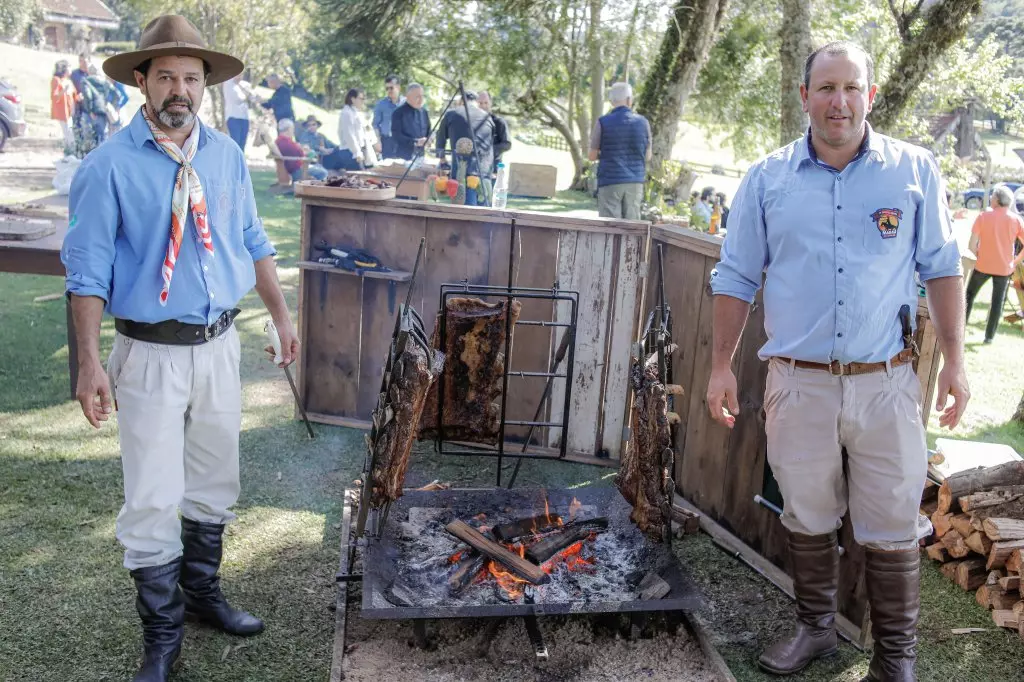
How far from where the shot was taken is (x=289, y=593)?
167 inches

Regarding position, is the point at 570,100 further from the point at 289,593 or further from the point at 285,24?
the point at 289,593

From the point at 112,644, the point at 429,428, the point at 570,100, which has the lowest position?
the point at 112,644

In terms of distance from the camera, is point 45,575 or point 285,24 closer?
point 45,575

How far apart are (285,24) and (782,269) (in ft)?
96.3

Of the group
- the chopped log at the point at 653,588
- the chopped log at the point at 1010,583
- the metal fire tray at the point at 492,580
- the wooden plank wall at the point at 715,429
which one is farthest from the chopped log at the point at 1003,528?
the chopped log at the point at 653,588

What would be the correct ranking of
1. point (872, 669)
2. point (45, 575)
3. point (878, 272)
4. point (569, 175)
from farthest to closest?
point (569, 175) < point (45, 575) < point (872, 669) < point (878, 272)

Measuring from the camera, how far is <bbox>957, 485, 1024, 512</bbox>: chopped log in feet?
15.6

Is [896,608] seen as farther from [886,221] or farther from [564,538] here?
[886,221]

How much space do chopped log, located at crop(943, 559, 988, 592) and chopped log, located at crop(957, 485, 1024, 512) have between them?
280mm

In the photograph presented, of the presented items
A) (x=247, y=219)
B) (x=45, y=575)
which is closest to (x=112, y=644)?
(x=45, y=575)

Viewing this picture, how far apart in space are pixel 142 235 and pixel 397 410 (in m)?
1.19

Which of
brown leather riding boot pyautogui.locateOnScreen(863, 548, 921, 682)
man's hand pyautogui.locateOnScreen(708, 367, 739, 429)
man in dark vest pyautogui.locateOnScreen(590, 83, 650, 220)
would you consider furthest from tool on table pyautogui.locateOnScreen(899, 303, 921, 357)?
Result: man in dark vest pyautogui.locateOnScreen(590, 83, 650, 220)

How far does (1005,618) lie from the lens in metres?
4.23

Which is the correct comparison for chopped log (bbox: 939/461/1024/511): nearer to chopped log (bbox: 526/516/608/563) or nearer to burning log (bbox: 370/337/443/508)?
chopped log (bbox: 526/516/608/563)
